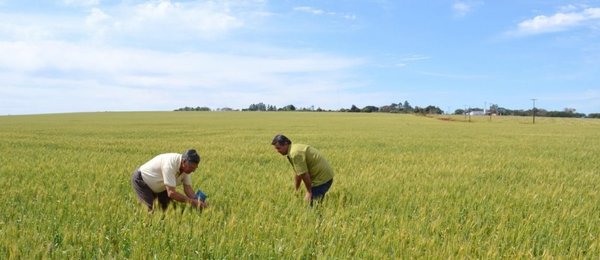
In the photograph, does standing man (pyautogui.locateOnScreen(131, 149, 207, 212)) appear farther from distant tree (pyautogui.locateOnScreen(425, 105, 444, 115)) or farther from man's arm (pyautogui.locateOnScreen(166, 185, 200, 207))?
distant tree (pyautogui.locateOnScreen(425, 105, 444, 115))

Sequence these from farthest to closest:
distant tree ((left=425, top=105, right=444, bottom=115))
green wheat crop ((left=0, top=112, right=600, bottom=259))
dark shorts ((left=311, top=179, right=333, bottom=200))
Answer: distant tree ((left=425, top=105, right=444, bottom=115)) → dark shorts ((left=311, top=179, right=333, bottom=200)) → green wheat crop ((left=0, top=112, right=600, bottom=259))

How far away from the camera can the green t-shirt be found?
6.34 metres

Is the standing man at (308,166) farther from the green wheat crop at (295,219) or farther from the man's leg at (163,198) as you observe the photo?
the man's leg at (163,198)

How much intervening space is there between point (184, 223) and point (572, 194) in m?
7.09

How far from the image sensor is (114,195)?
23.0 feet

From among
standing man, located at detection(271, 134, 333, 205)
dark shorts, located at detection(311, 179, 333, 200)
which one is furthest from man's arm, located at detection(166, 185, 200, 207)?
dark shorts, located at detection(311, 179, 333, 200)

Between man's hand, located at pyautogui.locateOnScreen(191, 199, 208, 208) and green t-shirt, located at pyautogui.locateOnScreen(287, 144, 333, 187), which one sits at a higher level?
green t-shirt, located at pyautogui.locateOnScreen(287, 144, 333, 187)

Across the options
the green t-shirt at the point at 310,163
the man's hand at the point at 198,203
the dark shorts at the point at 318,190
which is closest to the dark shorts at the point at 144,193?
the man's hand at the point at 198,203

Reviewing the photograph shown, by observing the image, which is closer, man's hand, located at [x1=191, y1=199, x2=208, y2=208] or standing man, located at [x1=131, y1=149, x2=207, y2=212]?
standing man, located at [x1=131, y1=149, x2=207, y2=212]

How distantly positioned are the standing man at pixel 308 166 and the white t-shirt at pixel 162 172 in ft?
4.35

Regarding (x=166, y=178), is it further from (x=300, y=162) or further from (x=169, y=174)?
(x=300, y=162)

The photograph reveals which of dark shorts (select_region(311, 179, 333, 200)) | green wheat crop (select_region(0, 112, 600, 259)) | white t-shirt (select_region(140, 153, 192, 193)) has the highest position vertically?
white t-shirt (select_region(140, 153, 192, 193))

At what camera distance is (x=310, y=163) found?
664 cm

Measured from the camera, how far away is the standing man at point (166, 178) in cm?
550
